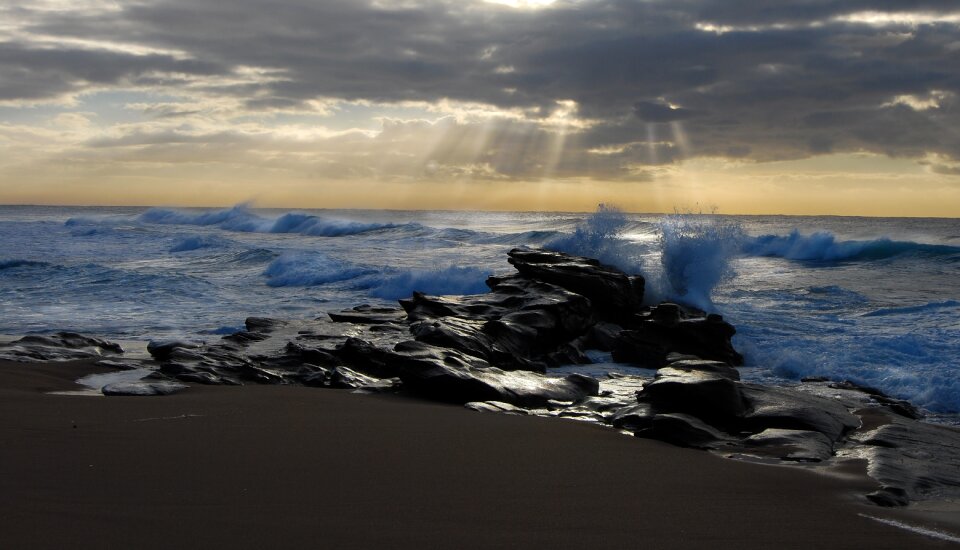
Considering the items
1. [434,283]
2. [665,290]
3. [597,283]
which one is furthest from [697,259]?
[434,283]

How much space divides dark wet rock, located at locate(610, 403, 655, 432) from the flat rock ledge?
0.06 feet

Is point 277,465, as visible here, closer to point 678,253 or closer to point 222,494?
point 222,494

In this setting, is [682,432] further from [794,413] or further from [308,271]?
[308,271]

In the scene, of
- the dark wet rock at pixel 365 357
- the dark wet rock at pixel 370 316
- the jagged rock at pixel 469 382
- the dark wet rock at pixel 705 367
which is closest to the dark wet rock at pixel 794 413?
the dark wet rock at pixel 705 367

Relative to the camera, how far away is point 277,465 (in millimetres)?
A: 4918

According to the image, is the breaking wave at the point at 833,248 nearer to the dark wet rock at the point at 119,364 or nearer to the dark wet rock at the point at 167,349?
the dark wet rock at the point at 167,349

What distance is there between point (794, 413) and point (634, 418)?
1.43 m

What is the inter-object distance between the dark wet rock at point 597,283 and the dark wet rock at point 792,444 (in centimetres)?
705

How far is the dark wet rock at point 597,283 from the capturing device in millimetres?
13664

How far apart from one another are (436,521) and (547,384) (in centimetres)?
464

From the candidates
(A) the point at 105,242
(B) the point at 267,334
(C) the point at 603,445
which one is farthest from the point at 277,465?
A: (A) the point at 105,242

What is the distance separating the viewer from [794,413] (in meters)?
7.03

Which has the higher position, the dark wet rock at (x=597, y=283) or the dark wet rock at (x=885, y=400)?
the dark wet rock at (x=597, y=283)

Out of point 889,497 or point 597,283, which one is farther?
point 597,283
